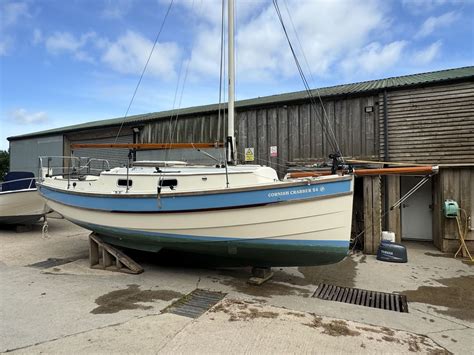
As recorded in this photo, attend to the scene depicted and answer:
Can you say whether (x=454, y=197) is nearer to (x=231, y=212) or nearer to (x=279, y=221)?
(x=279, y=221)

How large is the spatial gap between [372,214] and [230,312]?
220 inches

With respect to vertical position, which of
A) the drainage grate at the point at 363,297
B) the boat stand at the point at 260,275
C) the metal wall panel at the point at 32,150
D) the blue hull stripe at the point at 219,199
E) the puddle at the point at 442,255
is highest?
the metal wall panel at the point at 32,150

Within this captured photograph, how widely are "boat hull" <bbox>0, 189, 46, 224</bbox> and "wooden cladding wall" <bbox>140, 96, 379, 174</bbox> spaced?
567 cm

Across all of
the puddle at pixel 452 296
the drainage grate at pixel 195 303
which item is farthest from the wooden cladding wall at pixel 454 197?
the drainage grate at pixel 195 303

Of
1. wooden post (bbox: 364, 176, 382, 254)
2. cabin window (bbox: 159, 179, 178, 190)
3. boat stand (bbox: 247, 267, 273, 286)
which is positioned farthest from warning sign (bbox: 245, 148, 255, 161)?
boat stand (bbox: 247, 267, 273, 286)

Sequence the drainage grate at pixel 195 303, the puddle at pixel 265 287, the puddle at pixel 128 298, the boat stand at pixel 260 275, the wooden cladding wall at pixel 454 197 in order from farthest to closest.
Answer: the wooden cladding wall at pixel 454 197 < the boat stand at pixel 260 275 < the puddle at pixel 265 287 < the puddle at pixel 128 298 < the drainage grate at pixel 195 303

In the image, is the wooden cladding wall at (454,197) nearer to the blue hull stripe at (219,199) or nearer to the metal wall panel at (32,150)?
the blue hull stripe at (219,199)

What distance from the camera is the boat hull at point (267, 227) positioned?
16.6ft

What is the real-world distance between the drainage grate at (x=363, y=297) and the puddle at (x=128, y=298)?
236 cm

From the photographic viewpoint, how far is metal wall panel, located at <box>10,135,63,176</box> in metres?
17.6

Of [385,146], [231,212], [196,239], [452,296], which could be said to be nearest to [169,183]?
[196,239]

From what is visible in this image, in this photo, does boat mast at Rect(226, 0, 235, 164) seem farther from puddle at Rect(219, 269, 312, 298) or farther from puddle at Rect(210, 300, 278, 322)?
puddle at Rect(210, 300, 278, 322)

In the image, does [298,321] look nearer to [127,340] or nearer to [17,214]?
[127,340]

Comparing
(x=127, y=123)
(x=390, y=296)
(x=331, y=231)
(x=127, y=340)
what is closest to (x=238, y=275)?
(x=331, y=231)
